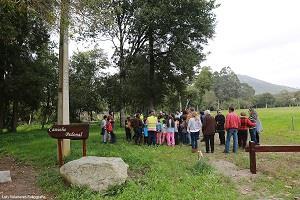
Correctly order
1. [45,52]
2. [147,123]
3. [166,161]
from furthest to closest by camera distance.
Result: [45,52]
[147,123]
[166,161]

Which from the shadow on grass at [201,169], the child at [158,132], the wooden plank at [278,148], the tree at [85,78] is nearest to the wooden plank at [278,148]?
the wooden plank at [278,148]

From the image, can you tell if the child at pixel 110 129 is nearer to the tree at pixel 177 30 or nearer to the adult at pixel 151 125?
the adult at pixel 151 125

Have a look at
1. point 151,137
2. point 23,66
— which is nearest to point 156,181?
point 151,137

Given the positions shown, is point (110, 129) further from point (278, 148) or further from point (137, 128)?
point (278, 148)

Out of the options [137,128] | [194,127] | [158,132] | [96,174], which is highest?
[194,127]

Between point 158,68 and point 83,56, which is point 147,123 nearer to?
point 158,68

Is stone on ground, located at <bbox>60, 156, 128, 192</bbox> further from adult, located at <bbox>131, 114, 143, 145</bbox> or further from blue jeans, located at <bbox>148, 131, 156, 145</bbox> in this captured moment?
adult, located at <bbox>131, 114, 143, 145</bbox>

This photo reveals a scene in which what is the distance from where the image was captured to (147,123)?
20250 millimetres

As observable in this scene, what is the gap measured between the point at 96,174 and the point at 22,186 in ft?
8.17

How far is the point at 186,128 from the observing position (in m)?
20.6

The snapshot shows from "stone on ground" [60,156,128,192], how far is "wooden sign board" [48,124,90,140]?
2702mm

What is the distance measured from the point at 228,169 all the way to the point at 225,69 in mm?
138832

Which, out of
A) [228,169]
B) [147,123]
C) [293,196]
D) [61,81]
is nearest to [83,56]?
[147,123]

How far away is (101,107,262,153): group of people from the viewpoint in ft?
57.0
